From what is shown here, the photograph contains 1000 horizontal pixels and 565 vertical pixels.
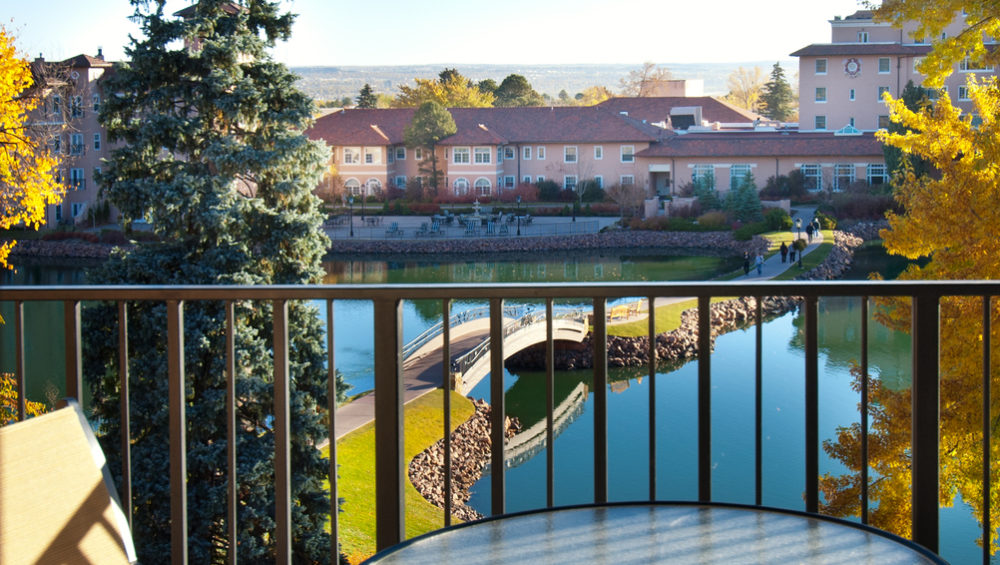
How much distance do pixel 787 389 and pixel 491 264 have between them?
18.5m

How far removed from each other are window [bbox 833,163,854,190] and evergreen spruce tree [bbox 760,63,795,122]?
2417 centimetres

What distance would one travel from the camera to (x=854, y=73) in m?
39.9

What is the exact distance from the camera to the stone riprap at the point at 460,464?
12148 millimetres

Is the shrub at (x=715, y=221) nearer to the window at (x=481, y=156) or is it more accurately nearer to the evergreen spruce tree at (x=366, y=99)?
the window at (x=481, y=156)

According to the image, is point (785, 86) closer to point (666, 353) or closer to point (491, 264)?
point (491, 264)

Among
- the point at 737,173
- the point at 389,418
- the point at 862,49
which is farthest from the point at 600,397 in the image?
the point at 862,49

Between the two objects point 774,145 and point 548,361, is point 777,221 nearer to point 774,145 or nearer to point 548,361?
point 774,145

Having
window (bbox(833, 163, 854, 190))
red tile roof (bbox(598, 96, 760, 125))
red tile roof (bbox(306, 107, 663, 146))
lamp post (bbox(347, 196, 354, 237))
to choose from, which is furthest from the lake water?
red tile roof (bbox(598, 96, 760, 125))

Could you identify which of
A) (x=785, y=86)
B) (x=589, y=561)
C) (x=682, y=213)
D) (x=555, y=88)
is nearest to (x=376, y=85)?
(x=555, y=88)

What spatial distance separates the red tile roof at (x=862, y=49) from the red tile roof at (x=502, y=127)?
698 cm

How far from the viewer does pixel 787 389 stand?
15023 millimetres

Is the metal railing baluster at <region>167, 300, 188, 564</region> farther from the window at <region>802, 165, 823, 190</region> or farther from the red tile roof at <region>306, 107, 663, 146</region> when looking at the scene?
the red tile roof at <region>306, 107, 663, 146</region>

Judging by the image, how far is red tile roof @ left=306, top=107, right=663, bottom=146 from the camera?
4072cm

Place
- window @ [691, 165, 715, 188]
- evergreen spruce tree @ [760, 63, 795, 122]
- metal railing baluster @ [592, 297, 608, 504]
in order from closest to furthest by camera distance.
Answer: metal railing baluster @ [592, 297, 608, 504] < window @ [691, 165, 715, 188] < evergreen spruce tree @ [760, 63, 795, 122]
